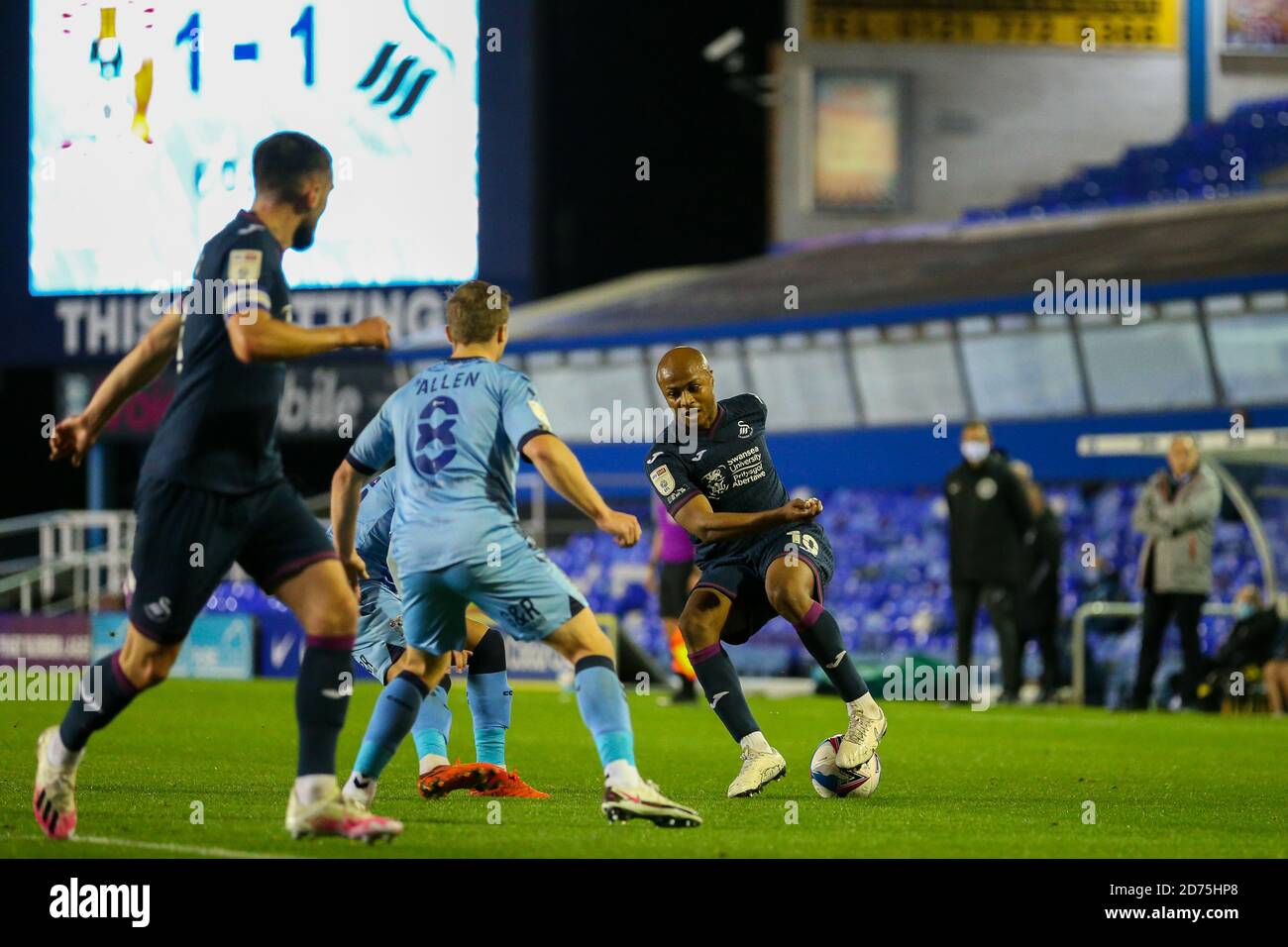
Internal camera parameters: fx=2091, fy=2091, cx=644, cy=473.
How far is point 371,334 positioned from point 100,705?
1.65m

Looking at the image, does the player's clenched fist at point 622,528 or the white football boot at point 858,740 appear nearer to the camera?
the player's clenched fist at point 622,528

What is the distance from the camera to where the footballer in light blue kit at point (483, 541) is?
289 inches

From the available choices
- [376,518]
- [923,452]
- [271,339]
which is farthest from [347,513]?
[923,452]

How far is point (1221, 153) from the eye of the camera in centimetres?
3669

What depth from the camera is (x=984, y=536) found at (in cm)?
1727

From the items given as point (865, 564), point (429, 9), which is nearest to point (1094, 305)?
point (865, 564)

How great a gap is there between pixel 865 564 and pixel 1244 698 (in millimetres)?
13503

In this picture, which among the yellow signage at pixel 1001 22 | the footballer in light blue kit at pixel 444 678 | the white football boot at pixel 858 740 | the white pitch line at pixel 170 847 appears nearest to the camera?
the white pitch line at pixel 170 847

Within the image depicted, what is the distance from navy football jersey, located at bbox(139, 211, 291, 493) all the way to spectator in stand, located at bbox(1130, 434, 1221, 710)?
10719 mm

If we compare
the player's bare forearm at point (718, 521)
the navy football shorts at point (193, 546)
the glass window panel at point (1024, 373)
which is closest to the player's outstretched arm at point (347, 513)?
the navy football shorts at point (193, 546)

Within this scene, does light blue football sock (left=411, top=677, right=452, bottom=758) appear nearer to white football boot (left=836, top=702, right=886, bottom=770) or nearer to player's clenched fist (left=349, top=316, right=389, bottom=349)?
white football boot (left=836, top=702, right=886, bottom=770)

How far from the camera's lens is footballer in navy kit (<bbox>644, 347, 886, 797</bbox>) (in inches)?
358

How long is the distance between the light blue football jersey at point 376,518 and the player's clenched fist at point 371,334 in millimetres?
2362

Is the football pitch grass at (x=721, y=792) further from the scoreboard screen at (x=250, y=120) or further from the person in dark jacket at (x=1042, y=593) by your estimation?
the scoreboard screen at (x=250, y=120)
